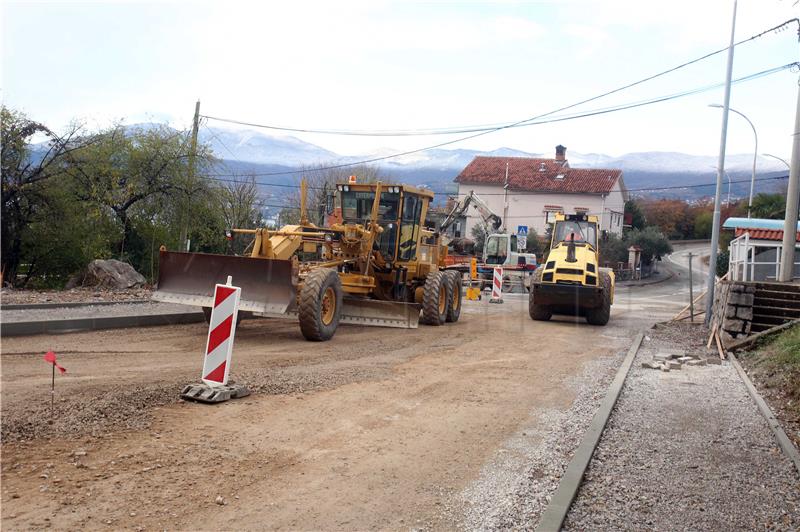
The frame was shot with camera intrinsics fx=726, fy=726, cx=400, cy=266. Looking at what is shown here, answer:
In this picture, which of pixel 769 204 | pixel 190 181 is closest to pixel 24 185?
pixel 190 181

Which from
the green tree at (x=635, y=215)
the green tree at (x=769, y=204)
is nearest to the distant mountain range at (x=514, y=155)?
the green tree at (x=635, y=215)

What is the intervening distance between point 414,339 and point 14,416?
8592mm

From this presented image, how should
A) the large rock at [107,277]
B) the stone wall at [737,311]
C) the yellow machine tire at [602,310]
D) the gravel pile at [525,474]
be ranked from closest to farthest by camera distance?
the gravel pile at [525,474], the stone wall at [737,311], the yellow machine tire at [602,310], the large rock at [107,277]

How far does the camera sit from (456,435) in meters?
7.14

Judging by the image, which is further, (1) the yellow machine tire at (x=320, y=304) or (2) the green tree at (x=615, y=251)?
(2) the green tree at (x=615, y=251)

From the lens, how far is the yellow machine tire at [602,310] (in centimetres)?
1876

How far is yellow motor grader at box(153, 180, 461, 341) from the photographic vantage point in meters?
12.0

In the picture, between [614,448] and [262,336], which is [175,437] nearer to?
[614,448]

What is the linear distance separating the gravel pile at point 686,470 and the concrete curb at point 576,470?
8 centimetres

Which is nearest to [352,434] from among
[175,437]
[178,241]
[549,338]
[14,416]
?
[175,437]

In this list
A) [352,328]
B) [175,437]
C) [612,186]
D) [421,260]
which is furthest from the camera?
[612,186]

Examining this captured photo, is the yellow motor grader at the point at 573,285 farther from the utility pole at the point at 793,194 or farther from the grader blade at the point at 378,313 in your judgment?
the grader blade at the point at 378,313

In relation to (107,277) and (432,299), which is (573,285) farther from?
(107,277)

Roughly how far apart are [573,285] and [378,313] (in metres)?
6.17
